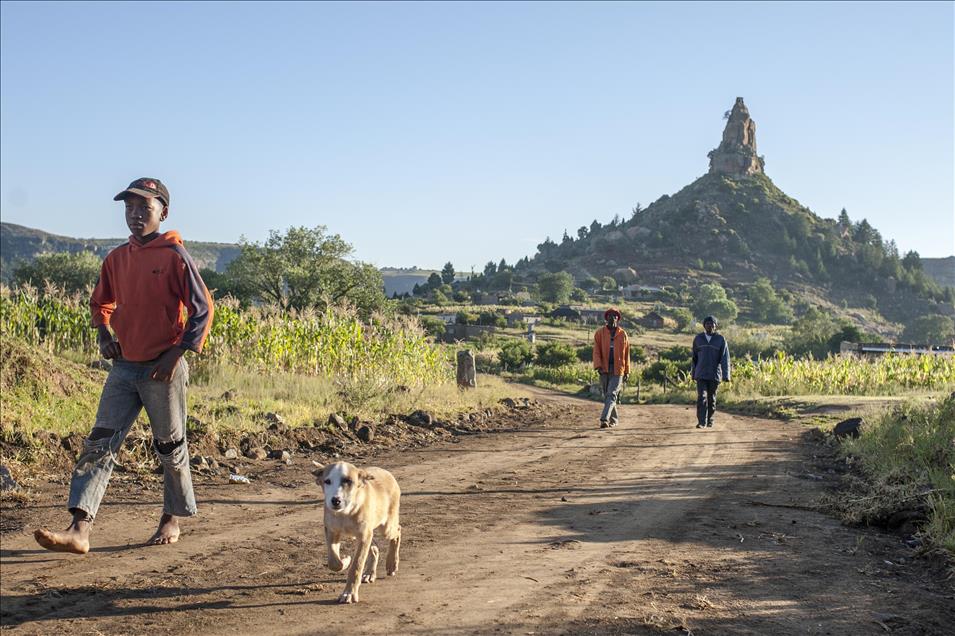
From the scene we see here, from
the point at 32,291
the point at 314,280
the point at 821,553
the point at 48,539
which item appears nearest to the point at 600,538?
the point at 821,553

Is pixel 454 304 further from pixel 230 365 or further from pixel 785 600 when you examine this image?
pixel 785 600

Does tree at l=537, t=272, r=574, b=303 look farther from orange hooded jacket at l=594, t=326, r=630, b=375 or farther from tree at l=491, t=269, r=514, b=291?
orange hooded jacket at l=594, t=326, r=630, b=375

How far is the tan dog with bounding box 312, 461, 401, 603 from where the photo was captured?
5.05 meters

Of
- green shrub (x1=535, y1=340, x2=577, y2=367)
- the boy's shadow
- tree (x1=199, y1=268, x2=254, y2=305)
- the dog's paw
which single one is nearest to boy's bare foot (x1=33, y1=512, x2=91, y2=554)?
the boy's shadow

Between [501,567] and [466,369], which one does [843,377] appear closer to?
[466,369]

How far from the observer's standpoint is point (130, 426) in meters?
6.09

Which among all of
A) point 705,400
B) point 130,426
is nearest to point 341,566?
point 130,426

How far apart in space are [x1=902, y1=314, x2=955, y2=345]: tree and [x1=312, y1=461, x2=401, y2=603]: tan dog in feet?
446

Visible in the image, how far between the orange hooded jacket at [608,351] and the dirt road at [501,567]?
21.3 feet

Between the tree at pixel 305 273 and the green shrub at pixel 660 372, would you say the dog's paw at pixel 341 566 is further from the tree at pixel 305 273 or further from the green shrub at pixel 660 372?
the tree at pixel 305 273

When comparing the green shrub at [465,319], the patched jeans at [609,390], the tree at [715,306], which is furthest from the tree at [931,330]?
the patched jeans at [609,390]

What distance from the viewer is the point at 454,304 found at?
340 feet

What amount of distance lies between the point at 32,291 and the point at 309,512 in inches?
585

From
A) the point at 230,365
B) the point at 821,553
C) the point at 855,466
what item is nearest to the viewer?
the point at 821,553
